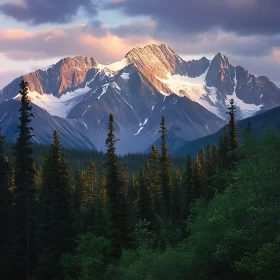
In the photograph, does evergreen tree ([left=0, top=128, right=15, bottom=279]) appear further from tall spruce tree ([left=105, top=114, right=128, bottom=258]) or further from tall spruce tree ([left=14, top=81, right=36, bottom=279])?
tall spruce tree ([left=105, top=114, right=128, bottom=258])

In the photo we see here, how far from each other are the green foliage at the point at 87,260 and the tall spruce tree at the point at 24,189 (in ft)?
14.2

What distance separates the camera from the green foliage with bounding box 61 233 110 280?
4481cm

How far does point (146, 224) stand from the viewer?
158ft

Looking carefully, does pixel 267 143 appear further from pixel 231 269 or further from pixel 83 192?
pixel 83 192

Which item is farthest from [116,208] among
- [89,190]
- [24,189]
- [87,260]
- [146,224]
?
[89,190]

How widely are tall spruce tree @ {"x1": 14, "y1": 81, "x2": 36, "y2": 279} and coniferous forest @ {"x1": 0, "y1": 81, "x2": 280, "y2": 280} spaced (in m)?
0.10

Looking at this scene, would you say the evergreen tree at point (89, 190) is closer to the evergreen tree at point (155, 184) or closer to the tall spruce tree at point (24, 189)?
the evergreen tree at point (155, 184)

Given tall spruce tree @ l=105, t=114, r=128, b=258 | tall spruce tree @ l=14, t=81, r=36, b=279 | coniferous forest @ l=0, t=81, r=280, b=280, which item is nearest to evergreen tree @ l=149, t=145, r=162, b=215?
coniferous forest @ l=0, t=81, r=280, b=280

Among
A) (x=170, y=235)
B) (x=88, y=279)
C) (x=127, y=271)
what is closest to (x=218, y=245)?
(x=127, y=271)

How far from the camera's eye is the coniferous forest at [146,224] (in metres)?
29.7

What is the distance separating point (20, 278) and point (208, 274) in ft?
94.8

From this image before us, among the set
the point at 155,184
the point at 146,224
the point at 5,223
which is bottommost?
the point at 146,224

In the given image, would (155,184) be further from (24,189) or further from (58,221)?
(24,189)

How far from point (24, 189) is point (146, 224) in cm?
1237
